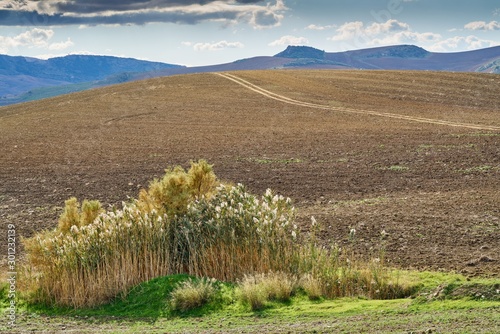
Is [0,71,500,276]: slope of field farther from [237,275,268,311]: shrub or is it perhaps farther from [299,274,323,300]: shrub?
[237,275,268,311]: shrub

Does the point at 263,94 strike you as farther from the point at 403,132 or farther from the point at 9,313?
the point at 9,313

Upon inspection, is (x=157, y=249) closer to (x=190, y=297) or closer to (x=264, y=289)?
(x=190, y=297)

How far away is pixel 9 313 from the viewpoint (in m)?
10.1

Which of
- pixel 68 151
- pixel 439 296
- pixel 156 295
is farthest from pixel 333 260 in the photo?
pixel 68 151

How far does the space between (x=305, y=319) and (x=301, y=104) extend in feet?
140

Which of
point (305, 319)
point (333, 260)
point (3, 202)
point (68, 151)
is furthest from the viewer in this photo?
point (68, 151)

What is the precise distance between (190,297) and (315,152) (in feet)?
64.7

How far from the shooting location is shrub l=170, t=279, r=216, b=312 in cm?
945

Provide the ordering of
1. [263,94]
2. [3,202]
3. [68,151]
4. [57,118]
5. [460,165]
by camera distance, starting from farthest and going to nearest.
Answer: [263,94], [57,118], [68,151], [460,165], [3,202]

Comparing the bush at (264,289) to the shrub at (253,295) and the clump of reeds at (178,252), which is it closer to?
the shrub at (253,295)

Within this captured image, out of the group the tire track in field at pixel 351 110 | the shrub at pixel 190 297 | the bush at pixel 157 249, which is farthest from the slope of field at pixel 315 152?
the shrub at pixel 190 297

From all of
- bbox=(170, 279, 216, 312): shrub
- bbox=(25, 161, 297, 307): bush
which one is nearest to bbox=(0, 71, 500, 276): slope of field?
bbox=(25, 161, 297, 307): bush

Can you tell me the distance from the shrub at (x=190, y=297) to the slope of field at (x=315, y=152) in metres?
3.87

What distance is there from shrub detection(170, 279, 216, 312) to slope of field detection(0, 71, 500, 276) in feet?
12.7
